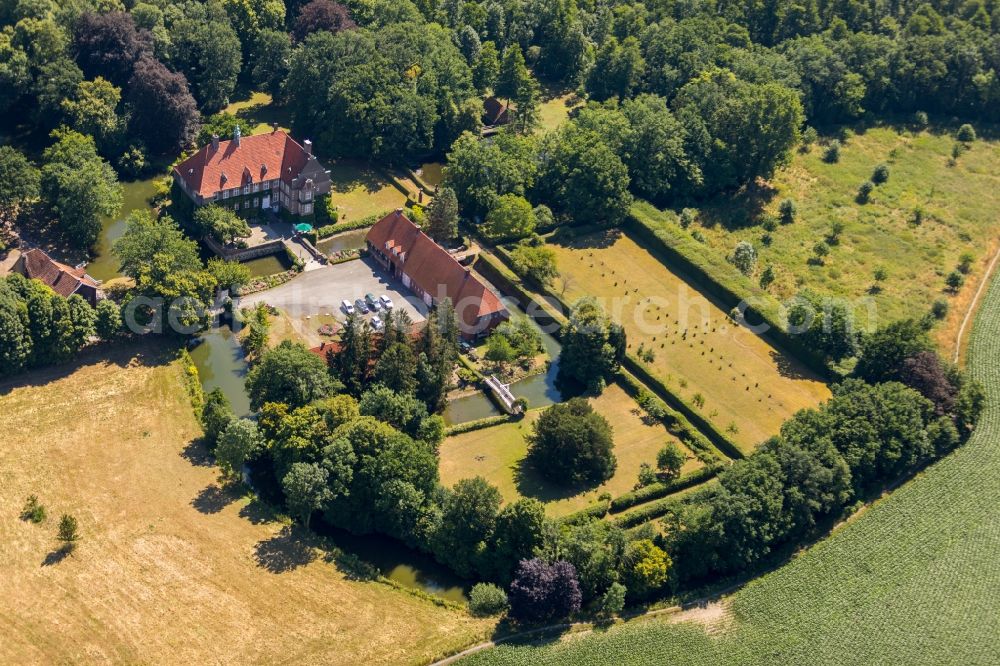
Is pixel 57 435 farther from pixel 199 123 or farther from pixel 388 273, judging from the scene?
pixel 199 123

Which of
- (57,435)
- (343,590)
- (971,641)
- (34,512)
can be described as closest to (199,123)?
(57,435)

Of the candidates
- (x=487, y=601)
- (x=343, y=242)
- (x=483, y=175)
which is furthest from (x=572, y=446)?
(x=483, y=175)

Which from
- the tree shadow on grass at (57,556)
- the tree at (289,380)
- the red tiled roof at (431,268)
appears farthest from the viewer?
the red tiled roof at (431,268)

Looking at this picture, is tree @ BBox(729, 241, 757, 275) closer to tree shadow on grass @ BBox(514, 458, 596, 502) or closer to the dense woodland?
the dense woodland

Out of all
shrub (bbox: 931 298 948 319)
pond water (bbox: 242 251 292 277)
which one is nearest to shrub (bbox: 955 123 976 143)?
shrub (bbox: 931 298 948 319)

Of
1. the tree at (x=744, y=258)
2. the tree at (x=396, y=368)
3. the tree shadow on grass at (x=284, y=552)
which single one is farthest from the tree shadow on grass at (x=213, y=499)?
the tree at (x=744, y=258)

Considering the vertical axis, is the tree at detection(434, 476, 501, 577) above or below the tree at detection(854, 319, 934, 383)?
below

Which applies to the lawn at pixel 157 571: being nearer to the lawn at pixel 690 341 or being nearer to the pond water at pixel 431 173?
the lawn at pixel 690 341
